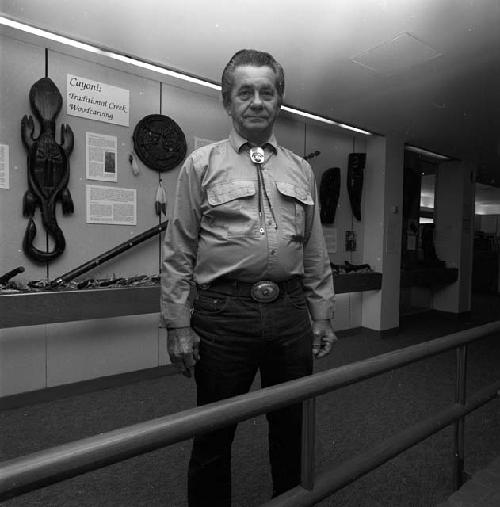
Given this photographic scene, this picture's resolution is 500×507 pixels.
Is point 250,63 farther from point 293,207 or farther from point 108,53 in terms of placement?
point 108,53

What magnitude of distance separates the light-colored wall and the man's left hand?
2239mm

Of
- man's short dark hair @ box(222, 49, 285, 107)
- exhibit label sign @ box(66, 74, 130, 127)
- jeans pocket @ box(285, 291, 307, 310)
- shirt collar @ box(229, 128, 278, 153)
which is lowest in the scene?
jeans pocket @ box(285, 291, 307, 310)

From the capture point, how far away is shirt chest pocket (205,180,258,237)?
3.87ft

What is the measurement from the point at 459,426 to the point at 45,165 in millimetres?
2780

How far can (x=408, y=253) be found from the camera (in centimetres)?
638

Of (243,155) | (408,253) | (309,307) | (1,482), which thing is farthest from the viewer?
(408,253)

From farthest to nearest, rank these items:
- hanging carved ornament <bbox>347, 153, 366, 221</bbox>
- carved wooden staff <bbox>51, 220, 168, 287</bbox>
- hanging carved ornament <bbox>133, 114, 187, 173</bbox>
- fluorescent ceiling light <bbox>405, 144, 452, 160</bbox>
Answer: fluorescent ceiling light <bbox>405, 144, 452, 160</bbox>, hanging carved ornament <bbox>347, 153, 366, 221</bbox>, hanging carved ornament <bbox>133, 114, 187, 173</bbox>, carved wooden staff <bbox>51, 220, 168, 287</bbox>

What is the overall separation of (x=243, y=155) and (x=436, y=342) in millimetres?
769

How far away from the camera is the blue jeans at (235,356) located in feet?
3.87

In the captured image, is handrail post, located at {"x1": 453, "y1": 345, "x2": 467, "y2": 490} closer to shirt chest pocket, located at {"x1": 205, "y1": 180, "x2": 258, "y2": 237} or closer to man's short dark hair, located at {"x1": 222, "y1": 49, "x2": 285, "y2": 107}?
shirt chest pocket, located at {"x1": 205, "y1": 180, "x2": 258, "y2": 237}

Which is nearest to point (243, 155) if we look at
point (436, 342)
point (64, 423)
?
point (436, 342)

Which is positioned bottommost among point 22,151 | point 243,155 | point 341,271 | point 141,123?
point 341,271

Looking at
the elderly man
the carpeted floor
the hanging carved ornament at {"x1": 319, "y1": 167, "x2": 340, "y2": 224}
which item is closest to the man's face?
the elderly man

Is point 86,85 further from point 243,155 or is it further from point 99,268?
point 243,155
